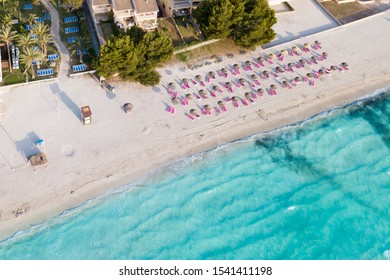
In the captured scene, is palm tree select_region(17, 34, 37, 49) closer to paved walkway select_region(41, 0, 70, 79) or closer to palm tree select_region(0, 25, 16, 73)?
palm tree select_region(0, 25, 16, 73)

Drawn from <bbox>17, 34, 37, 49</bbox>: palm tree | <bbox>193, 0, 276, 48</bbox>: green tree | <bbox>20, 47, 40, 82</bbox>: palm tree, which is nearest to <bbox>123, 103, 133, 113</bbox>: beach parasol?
<bbox>20, 47, 40, 82</bbox>: palm tree

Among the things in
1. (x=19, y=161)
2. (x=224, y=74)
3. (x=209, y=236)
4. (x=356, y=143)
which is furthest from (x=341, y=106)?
(x=19, y=161)

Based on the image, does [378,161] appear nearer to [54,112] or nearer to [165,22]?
[165,22]

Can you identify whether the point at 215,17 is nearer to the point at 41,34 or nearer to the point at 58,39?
the point at 58,39

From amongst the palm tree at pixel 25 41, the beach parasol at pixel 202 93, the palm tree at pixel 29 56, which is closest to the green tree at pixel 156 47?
the beach parasol at pixel 202 93

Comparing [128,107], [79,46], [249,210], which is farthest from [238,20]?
[249,210]
